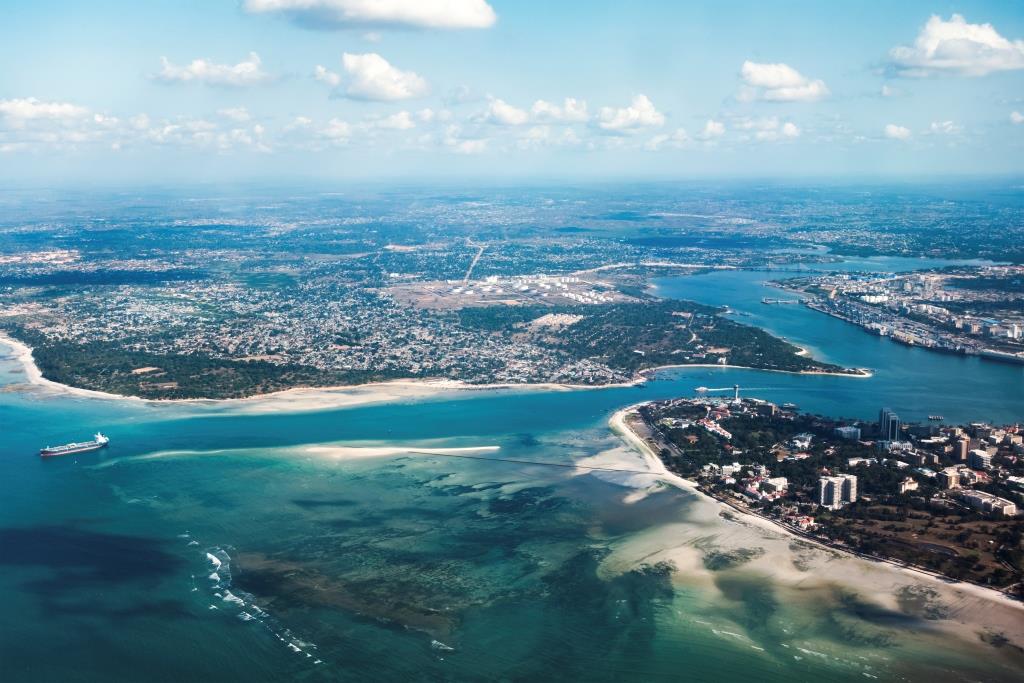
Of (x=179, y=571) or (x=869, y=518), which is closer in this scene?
(x=179, y=571)

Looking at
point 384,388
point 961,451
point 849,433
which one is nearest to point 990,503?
point 961,451

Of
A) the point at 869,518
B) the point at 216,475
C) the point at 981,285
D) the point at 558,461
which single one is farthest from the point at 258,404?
the point at 981,285

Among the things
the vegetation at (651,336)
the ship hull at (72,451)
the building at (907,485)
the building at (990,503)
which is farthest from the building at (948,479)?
the ship hull at (72,451)

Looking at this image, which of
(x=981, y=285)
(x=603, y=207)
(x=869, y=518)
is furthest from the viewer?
(x=603, y=207)

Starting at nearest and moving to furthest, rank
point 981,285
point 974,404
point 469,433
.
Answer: point 469,433
point 974,404
point 981,285

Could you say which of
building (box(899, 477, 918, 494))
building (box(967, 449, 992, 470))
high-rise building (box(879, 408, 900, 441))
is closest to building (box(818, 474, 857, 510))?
building (box(899, 477, 918, 494))

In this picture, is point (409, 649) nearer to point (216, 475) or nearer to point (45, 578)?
point (45, 578)

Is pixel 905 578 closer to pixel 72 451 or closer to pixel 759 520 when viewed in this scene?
pixel 759 520
